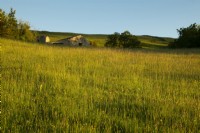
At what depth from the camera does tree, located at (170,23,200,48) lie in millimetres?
69562

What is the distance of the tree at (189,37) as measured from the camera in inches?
2739

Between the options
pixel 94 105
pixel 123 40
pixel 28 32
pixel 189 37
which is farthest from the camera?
pixel 123 40

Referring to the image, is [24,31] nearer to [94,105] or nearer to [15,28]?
[15,28]

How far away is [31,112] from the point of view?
6648mm

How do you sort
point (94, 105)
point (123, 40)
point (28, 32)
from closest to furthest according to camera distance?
point (94, 105), point (28, 32), point (123, 40)

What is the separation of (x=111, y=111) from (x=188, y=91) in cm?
341

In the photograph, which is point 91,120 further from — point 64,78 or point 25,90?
point 64,78

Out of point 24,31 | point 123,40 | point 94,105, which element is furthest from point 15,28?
point 94,105

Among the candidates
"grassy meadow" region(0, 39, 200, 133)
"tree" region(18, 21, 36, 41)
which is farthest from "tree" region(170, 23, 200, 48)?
"grassy meadow" region(0, 39, 200, 133)

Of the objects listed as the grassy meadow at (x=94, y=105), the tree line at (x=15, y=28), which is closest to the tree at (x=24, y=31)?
the tree line at (x=15, y=28)

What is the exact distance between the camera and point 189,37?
2820 inches

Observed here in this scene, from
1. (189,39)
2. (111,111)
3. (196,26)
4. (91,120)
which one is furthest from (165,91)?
(196,26)

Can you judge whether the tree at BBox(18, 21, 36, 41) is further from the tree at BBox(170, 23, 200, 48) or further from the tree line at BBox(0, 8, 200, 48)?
the tree at BBox(170, 23, 200, 48)

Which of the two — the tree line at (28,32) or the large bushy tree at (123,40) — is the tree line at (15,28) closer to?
the tree line at (28,32)
